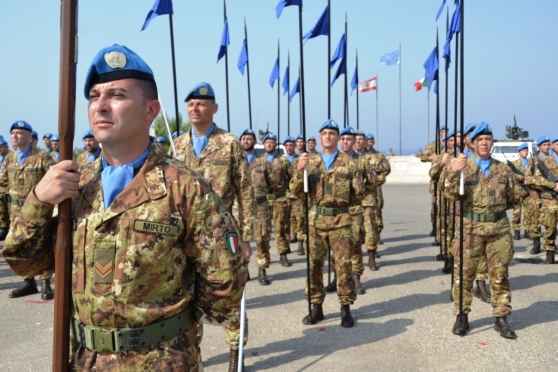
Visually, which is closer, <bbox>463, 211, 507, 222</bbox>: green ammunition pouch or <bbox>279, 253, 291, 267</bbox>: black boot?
<bbox>463, 211, 507, 222</bbox>: green ammunition pouch

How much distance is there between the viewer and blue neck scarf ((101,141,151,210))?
2051 mm

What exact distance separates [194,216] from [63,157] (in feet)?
1.83

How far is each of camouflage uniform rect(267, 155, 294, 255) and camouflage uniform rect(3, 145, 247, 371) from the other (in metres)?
7.41

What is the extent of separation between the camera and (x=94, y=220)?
1992 millimetres

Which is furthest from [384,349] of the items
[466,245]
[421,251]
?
[421,251]

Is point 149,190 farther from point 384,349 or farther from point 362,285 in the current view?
point 362,285

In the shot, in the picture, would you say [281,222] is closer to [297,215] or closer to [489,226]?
[297,215]

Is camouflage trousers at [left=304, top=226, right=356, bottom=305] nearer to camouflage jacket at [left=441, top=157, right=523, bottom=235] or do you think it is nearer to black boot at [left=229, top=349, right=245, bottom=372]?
camouflage jacket at [left=441, top=157, right=523, bottom=235]

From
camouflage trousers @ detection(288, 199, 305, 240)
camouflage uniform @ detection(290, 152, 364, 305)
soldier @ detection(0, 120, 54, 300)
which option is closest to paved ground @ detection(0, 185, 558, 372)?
camouflage uniform @ detection(290, 152, 364, 305)

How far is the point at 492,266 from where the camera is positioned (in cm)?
568

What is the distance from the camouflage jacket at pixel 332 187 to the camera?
607 centimetres

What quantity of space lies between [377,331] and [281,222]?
14.6 ft

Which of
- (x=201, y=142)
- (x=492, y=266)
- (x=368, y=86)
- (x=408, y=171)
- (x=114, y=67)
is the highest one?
(x=368, y=86)

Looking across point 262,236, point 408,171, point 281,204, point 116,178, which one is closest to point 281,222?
point 281,204
